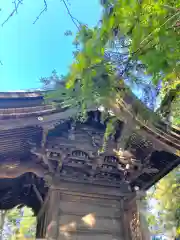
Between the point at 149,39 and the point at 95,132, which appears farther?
the point at 95,132

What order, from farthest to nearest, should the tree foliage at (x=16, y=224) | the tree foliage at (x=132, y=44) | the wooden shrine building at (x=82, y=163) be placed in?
the tree foliage at (x=16, y=224) < the wooden shrine building at (x=82, y=163) < the tree foliage at (x=132, y=44)

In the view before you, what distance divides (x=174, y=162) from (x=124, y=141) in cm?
107

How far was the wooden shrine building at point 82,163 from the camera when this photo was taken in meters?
4.51

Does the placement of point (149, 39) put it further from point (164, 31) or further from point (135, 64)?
point (135, 64)

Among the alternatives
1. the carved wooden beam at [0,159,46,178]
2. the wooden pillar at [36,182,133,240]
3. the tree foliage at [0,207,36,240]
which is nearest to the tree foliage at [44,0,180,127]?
the carved wooden beam at [0,159,46,178]

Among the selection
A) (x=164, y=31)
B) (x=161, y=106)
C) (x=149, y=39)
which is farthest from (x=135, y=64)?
(x=161, y=106)

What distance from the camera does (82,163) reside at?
4961 millimetres

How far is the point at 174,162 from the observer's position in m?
5.12

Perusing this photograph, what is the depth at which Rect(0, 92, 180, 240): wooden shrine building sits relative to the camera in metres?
4.51

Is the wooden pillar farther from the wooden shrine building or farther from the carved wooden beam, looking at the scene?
the carved wooden beam

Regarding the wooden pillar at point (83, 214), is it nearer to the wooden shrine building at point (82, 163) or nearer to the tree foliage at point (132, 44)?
the wooden shrine building at point (82, 163)

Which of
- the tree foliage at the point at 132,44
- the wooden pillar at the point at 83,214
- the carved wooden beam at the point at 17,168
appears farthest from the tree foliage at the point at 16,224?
the tree foliage at the point at 132,44

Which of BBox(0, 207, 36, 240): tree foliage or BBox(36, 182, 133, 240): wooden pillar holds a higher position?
BBox(0, 207, 36, 240): tree foliage

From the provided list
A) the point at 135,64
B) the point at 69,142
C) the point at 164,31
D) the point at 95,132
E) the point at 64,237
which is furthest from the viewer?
the point at 95,132
